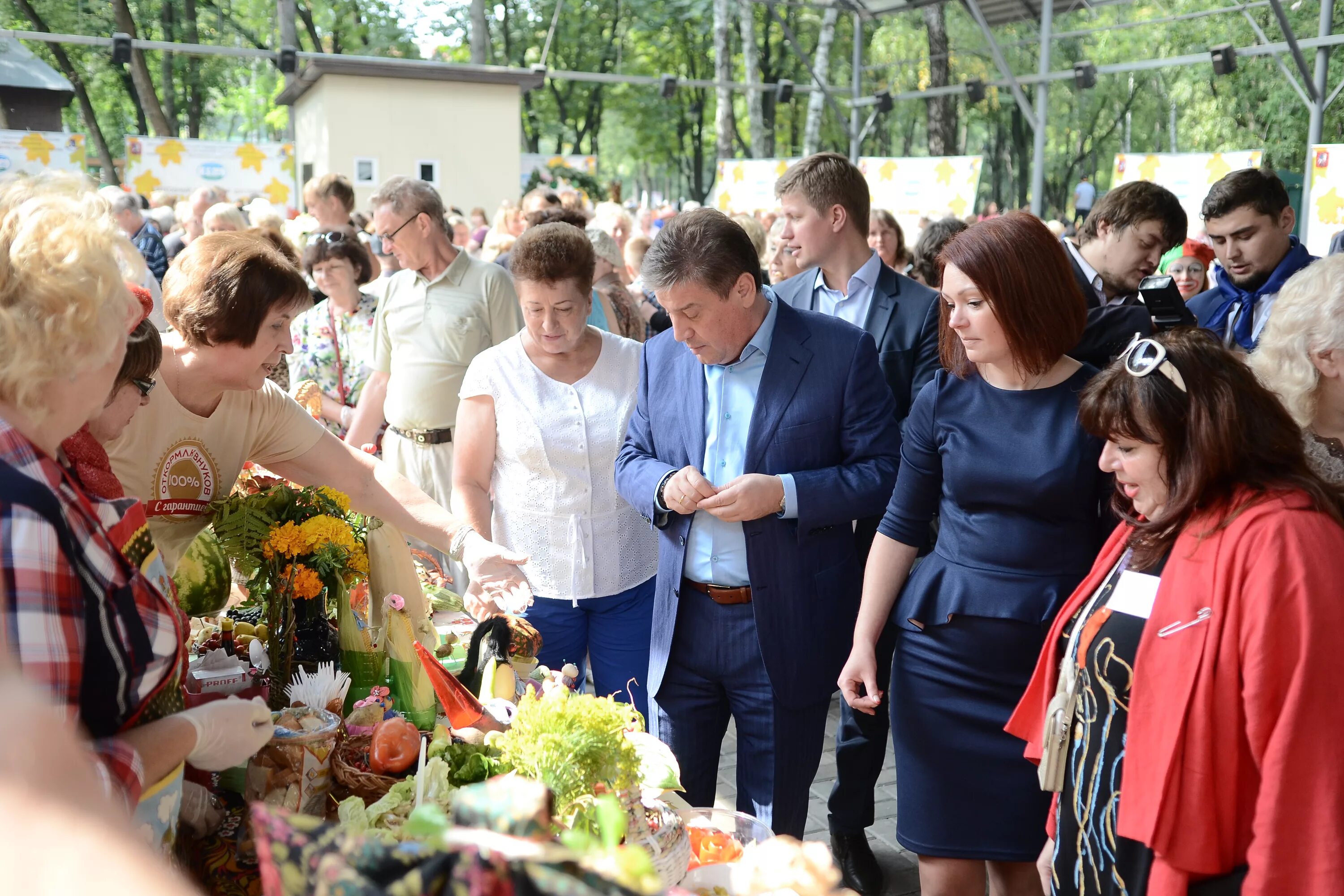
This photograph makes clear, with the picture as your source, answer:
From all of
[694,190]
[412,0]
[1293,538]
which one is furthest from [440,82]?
[1293,538]

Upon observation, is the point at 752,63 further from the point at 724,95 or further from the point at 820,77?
the point at 820,77

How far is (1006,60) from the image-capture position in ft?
58.0

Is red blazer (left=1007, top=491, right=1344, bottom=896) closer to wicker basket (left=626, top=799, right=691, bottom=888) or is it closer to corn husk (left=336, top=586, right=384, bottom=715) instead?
wicker basket (left=626, top=799, right=691, bottom=888)

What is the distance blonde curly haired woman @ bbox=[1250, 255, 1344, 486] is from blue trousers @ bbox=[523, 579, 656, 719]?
5.86 feet

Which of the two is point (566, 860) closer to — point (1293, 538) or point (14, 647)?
point (14, 647)

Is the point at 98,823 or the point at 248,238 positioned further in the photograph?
the point at 248,238

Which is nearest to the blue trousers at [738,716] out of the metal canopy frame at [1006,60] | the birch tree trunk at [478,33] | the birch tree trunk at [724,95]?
the metal canopy frame at [1006,60]

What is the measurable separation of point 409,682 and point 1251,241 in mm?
3598

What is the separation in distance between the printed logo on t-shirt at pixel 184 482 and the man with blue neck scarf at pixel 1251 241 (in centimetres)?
361

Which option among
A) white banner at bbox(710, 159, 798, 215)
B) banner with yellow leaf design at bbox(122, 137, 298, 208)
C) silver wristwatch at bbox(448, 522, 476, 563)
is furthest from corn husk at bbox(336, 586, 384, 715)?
banner with yellow leaf design at bbox(122, 137, 298, 208)

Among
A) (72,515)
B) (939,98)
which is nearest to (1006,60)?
(939,98)

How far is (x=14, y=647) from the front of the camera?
3.65ft

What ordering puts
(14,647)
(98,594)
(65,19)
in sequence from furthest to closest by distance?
(65,19) → (98,594) → (14,647)

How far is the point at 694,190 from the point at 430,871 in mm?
34513
